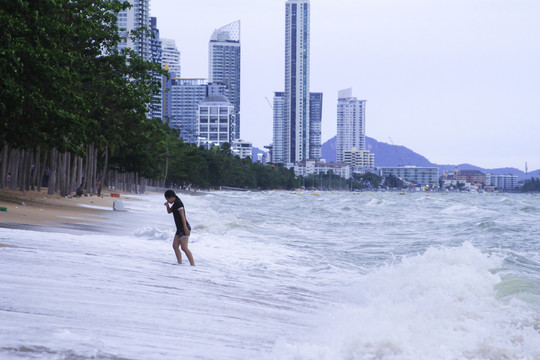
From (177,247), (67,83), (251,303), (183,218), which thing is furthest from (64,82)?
(251,303)

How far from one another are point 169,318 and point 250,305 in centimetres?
192

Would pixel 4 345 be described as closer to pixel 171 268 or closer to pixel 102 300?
pixel 102 300

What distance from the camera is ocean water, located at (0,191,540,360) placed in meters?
6.46

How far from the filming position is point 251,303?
374 inches

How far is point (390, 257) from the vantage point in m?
18.2

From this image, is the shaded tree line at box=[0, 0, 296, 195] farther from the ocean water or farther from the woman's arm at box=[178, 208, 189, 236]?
the woman's arm at box=[178, 208, 189, 236]

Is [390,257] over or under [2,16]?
under

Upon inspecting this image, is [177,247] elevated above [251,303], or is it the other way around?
[177,247]

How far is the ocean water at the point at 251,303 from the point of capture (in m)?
6.46

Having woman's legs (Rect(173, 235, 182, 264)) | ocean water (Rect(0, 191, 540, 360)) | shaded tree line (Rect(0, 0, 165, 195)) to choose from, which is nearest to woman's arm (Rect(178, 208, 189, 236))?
woman's legs (Rect(173, 235, 182, 264))

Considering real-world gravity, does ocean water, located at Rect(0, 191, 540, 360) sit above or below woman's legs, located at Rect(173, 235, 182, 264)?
below

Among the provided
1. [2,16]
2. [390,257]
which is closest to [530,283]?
[390,257]

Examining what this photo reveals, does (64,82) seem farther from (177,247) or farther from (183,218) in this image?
(183,218)

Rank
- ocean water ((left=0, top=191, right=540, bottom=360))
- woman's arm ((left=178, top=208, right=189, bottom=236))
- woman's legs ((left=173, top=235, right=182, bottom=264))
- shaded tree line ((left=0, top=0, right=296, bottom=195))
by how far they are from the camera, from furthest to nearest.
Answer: shaded tree line ((left=0, top=0, right=296, bottom=195)) < woman's legs ((left=173, top=235, right=182, bottom=264)) < woman's arm ((left=178, top=208, right=189, bottom=236)) < ocean water ((left=0, top=191, right=540, bottom=360))
